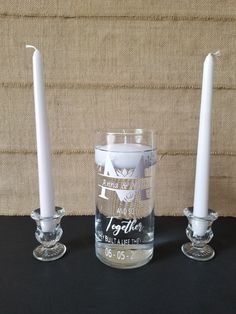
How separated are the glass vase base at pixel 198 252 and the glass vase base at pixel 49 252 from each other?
162 mm

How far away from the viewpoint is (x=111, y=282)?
1.05 ft

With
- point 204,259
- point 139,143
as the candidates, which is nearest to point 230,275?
point 204,259

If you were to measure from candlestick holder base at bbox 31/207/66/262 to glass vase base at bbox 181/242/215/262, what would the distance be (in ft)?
0.53

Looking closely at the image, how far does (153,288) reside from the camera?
1.02 feet

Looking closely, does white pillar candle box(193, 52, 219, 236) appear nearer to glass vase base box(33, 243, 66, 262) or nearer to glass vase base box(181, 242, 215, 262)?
glass vase base box(181, 242, 215, 262)

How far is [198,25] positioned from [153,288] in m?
0.37

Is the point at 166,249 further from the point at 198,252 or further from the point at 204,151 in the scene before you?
the point at 204,151

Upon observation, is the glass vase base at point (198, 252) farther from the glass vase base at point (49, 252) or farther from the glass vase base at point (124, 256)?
the glass vase base at point (49, 252)

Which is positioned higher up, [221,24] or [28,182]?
[221,24]

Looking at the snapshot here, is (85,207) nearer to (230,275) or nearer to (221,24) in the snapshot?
(230,275)

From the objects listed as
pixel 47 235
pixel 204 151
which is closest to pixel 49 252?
pixel 47 235

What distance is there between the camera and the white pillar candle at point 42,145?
0.33 metres

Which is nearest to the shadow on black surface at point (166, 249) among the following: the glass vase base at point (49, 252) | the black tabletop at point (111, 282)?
the black tabletop at point (111, 282)

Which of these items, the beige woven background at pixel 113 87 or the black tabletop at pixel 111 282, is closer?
the black tabletop at pixel 111 282
